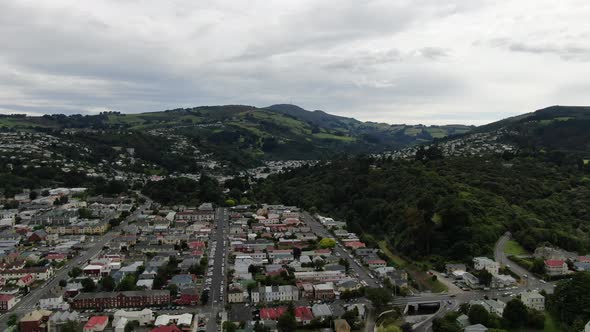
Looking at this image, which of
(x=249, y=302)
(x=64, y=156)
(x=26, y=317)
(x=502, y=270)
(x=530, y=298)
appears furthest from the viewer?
(x=64, y=156)

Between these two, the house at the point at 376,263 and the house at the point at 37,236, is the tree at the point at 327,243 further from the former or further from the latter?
the house at the point at 37,236

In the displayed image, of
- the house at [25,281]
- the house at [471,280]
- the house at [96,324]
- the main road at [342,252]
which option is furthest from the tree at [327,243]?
the house at [25,281]

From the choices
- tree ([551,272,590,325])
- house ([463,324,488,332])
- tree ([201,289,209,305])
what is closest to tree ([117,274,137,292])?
tree ([201,289,209,305])

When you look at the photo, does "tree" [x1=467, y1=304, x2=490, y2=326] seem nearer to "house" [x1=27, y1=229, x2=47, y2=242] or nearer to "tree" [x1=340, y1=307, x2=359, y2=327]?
"tree" [x1=340, y1=307, x2=359, y2=327]

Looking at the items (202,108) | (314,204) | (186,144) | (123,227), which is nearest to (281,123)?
(202,108)

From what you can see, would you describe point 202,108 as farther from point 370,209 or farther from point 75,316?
point 75,316

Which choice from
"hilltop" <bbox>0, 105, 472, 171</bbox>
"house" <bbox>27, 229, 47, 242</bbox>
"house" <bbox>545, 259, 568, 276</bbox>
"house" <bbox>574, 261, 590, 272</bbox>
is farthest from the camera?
"hilltop" <bbox>0, 105, 472, 171</bbox>

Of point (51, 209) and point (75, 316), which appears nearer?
point (75, 316)
